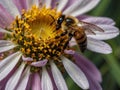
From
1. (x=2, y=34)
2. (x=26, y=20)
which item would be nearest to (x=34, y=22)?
(x=26, y=20)

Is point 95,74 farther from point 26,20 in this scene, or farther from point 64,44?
point 26,20

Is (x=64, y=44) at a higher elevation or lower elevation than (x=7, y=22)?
lower

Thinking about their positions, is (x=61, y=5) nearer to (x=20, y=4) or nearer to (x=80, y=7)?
(x=80, y=7)

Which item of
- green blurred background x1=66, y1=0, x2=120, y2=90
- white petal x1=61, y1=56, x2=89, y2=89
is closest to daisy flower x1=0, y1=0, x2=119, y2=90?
white petal x1=61, y1=56, x2=89, y2=89

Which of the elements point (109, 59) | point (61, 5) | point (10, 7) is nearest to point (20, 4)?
point (10, 7)

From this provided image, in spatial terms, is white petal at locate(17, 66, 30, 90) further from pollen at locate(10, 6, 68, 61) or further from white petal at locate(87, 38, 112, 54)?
white petal at locate(87, 38, 112, 54)

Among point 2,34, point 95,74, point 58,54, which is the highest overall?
point 2,34

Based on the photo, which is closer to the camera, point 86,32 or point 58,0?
point 86,32
